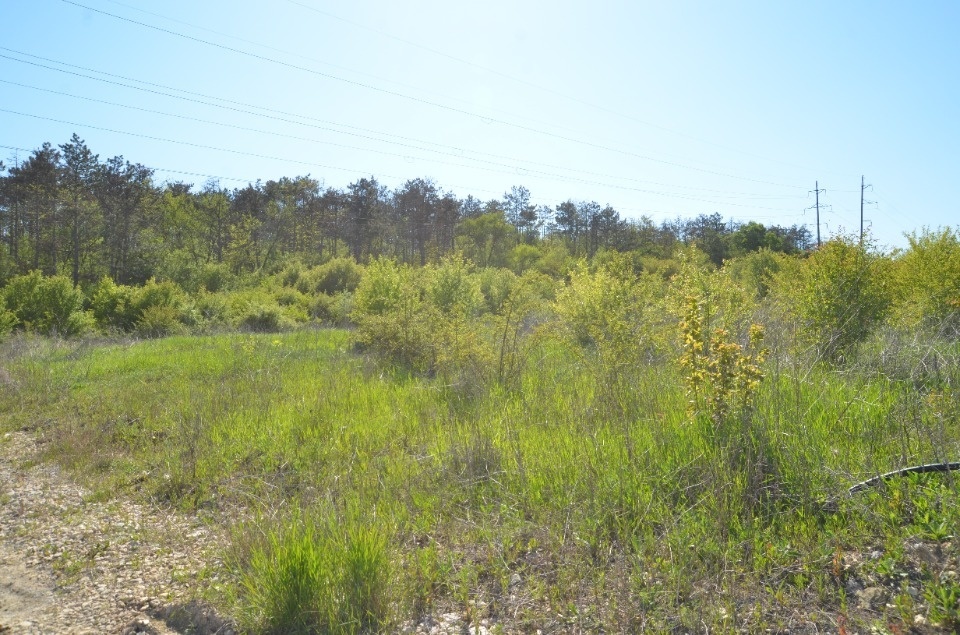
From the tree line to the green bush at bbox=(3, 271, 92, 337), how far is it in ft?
39.4

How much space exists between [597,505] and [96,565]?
3581 mm

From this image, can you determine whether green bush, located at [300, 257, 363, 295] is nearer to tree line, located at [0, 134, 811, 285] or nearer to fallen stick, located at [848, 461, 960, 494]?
tree line, located at [0, 134, 811, 285]

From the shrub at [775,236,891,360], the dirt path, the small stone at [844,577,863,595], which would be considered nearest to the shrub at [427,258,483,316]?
the shrub at [775,236,891,360]

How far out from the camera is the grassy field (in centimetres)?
337

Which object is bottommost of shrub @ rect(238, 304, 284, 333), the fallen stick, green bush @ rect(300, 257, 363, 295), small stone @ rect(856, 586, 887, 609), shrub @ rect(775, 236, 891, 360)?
small stone @ rect(856, 586, 887, 609)

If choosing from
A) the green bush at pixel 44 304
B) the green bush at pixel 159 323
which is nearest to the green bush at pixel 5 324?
the green bush at pixel 44 304

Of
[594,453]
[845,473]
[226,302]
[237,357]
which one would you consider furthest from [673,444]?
[226,302]

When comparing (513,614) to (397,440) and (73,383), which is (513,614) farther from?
(73,383)

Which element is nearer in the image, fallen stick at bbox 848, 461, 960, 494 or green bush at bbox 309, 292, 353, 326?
fallen stick at bbox 848, 461, 960, 494

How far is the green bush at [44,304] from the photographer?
2162 cm

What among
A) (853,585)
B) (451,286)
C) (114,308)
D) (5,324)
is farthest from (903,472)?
(114,308)

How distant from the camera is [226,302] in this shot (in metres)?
27.2

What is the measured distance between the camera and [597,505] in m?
4.22

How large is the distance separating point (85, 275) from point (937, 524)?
41.9 meters
